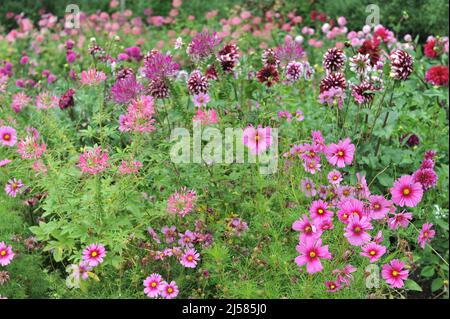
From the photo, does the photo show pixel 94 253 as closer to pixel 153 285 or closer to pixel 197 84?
pixel 153 285

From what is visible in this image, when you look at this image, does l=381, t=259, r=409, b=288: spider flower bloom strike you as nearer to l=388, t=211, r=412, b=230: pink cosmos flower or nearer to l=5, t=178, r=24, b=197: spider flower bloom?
l=388, t=211, r=412, b=230: pink cosmos flower

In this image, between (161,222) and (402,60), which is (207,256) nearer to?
(161,222)

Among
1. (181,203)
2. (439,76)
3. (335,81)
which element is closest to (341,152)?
(335,81)

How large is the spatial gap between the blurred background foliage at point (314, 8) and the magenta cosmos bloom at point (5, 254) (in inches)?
192

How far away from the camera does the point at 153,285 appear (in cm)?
228

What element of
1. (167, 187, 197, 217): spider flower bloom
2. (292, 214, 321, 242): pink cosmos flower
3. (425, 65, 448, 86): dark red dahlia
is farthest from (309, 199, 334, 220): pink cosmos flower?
(425, 65, 448, 86): dark red dahlia

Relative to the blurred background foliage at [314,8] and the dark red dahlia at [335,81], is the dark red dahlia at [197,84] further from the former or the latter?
the blurred background foliage at [314,8]

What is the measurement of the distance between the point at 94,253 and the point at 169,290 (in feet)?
1.02

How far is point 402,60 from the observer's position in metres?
2.71

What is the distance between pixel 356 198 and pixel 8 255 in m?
1.41

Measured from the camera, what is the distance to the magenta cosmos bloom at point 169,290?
89.2 inches

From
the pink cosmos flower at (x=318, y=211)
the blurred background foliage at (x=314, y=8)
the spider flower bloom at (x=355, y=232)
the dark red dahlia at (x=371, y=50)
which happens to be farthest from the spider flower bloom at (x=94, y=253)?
the blurred background foliage at (x=314, y=8)

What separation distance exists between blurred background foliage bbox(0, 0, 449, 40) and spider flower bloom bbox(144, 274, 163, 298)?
15.6 feet
